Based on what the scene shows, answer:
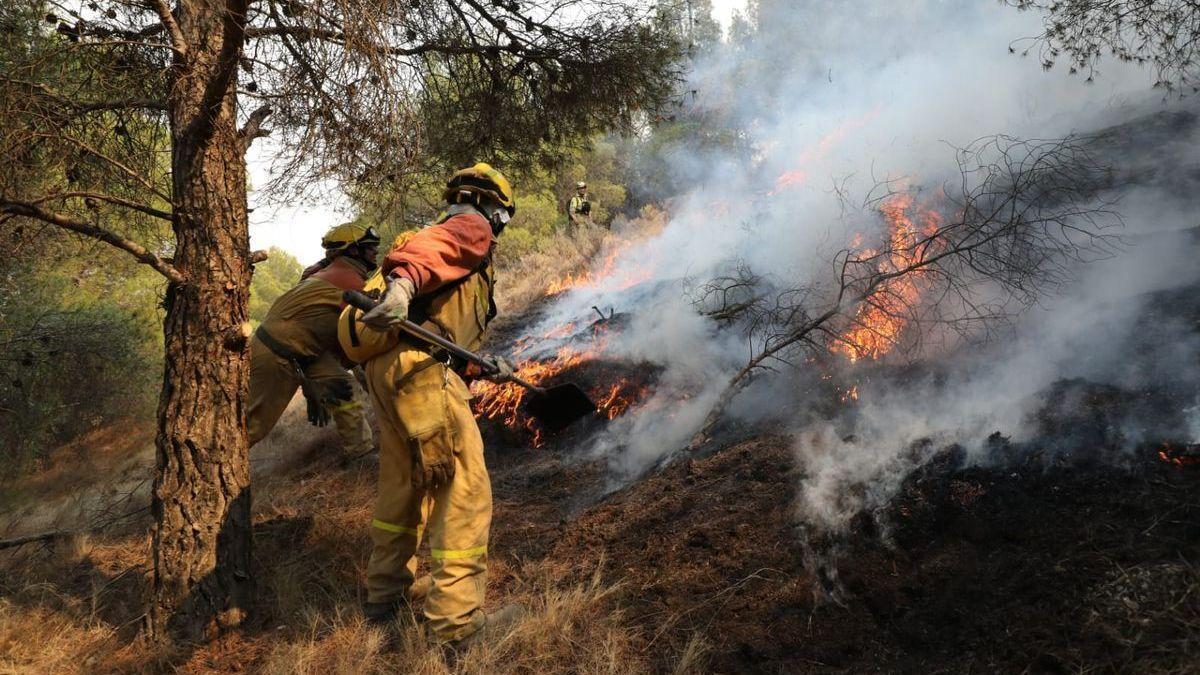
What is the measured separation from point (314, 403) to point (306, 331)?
38.3 inches

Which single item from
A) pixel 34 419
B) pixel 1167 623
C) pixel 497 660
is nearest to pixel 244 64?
pixel 497 660

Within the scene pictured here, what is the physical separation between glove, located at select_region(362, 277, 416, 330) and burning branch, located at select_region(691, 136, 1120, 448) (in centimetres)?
270

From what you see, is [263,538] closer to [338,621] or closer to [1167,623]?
[338,621]

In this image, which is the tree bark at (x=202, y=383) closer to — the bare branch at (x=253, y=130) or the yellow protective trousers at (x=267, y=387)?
the bare branch at (x=253, y=130)

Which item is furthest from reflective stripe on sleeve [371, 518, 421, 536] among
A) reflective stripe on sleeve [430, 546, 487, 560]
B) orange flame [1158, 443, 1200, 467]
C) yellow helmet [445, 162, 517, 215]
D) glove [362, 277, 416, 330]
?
orange flame [1158, 443, 1200, 467]

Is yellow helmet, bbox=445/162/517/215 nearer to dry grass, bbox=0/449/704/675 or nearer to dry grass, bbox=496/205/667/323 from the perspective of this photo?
dry grass, bbox=0/449/704/675

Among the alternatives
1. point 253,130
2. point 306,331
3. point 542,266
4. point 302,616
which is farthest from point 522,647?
point 542,266

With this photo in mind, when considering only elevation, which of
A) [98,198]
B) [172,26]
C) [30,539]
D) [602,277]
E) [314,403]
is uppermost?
[602,277]

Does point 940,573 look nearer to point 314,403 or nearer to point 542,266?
point 314,403

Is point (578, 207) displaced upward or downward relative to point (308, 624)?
upward

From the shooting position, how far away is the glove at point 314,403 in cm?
539

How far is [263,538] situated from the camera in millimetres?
4121

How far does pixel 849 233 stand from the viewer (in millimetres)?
6500

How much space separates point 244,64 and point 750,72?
19.3 m
